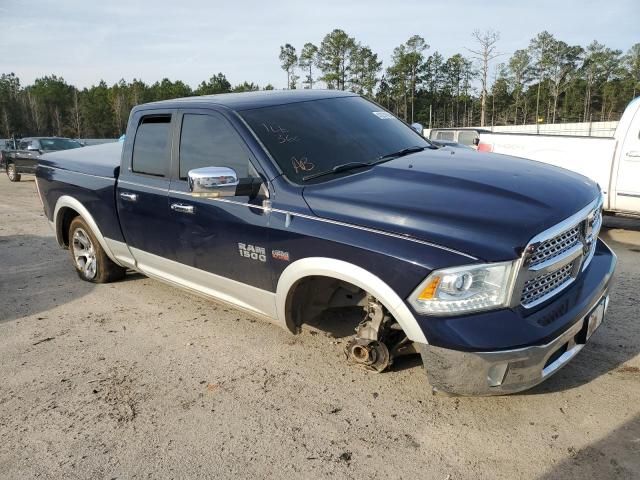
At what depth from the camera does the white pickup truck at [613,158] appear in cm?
734

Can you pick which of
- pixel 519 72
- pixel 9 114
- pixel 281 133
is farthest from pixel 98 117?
pixel 281 133

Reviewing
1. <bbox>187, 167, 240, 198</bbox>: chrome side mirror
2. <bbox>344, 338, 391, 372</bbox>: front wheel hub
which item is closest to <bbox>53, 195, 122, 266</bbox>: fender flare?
<bbox>187, 167, 240, 198</bbox>: chrome side mirror

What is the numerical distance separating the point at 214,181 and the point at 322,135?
0.95 meters

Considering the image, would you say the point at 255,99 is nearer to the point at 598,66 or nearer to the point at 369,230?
the point at 369,230

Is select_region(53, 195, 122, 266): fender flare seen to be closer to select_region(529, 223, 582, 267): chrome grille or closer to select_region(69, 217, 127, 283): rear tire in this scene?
select_region(69, 217, 127, 283): rear tire

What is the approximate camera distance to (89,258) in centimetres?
556

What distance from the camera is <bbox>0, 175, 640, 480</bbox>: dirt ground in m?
2.54

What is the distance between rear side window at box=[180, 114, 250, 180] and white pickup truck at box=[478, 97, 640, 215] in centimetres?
507

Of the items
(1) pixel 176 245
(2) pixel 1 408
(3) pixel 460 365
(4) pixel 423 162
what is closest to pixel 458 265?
(3) pixel 460 365

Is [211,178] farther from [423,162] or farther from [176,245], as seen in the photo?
[423,162]

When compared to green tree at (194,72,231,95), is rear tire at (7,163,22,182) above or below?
below

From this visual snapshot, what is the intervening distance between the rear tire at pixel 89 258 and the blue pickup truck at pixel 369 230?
2.26ft

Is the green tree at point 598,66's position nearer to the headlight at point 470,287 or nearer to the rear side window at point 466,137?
the rear side window at point 466,137

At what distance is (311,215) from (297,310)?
706 mm
